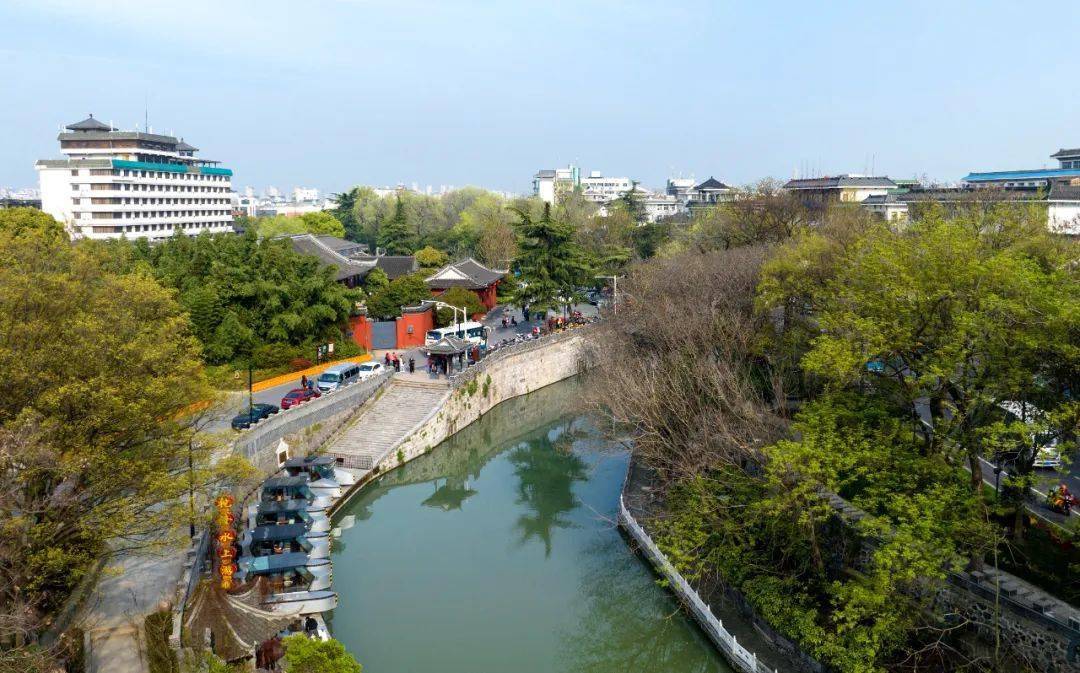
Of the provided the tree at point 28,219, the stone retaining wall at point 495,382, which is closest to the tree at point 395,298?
the stone retaining wall at point 495,382

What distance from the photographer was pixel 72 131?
6594 centimetres

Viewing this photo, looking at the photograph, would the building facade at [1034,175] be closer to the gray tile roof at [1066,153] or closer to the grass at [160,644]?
the gray tile roof at [1066,153]

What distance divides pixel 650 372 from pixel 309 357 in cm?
1598

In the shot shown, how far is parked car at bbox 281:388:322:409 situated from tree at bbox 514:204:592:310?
555 inches

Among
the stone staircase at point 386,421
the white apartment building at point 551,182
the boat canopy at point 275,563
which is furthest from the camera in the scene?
the white apartment building at point 551,182

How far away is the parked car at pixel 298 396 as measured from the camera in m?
A: 26.5

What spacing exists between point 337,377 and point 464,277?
49.4ft

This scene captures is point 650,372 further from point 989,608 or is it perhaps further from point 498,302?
point 498,302

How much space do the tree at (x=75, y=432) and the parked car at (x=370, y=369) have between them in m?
13.5

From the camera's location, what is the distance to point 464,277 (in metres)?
42.9

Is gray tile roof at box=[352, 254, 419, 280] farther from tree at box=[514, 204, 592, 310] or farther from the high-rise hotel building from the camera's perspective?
the high-rise hotel building

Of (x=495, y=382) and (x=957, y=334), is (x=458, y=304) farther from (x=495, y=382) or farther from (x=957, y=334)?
(x=957, y=334)

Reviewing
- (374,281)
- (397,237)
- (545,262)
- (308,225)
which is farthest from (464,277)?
(308,225)

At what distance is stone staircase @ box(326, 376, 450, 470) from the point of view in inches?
1001
